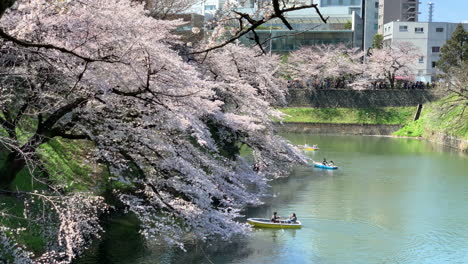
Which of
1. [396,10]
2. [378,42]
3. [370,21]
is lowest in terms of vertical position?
[378,42]

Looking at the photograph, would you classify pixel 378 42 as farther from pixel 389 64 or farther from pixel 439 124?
pixel 439 124

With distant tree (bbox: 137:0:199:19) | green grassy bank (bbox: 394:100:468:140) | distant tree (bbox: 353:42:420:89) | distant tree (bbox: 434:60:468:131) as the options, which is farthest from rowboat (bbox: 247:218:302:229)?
distant tree (bbox: 353:42:420:89)

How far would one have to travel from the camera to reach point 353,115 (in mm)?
45969

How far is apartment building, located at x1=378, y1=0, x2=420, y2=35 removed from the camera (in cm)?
→ 6788

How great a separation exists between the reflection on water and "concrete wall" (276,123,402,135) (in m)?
15.1

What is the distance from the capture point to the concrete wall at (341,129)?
4419 centimetres

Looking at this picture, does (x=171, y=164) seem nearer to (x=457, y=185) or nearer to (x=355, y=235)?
(x=355, y=235)

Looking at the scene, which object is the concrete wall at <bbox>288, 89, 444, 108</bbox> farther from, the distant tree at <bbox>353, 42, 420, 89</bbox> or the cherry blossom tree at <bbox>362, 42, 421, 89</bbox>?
the cherry blossom tree at <bbox>362, 42, 421, 89</bbox>

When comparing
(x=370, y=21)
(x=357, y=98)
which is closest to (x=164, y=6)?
(x=357, y=98)

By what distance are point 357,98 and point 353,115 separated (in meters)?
2.06

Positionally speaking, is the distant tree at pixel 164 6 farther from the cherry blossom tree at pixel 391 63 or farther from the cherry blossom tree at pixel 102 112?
the cherry blossom tree at pixel 391 63

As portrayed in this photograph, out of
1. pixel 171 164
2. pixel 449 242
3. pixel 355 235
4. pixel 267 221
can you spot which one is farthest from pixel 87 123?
pixel 449 242

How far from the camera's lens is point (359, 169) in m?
26.8

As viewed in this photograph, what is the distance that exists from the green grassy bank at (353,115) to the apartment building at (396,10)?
22.9 metres
